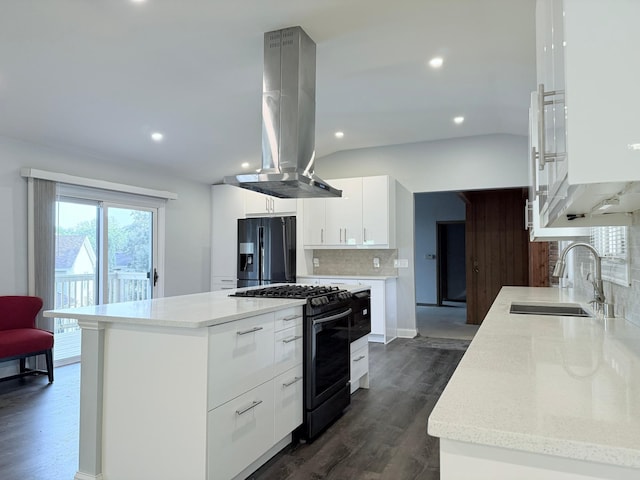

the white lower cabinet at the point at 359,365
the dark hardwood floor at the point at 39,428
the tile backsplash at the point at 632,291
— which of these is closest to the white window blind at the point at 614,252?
the tile backsplash at the point at 632,291

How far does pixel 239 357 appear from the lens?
6.79ft

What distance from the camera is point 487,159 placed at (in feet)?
18.5

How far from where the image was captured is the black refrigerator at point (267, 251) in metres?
5.85

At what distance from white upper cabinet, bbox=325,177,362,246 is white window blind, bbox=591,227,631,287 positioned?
3754mm

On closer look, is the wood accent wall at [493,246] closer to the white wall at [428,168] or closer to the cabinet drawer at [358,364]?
the white wall at [428,168]

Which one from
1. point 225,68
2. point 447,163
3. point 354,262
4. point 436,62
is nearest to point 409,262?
point 354,262

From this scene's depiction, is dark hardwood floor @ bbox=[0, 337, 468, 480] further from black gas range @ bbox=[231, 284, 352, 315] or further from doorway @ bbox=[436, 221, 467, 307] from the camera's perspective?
doorway @ bbox=[436, 221, 467, 307]

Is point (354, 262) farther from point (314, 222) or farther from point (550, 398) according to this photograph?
point (550, 398)

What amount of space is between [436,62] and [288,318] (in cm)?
259

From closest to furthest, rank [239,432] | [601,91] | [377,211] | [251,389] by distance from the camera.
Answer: [601,91] < [239,432] < [251,389] < [377,211]

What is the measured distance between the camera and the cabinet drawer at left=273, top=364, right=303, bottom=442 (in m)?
2.39

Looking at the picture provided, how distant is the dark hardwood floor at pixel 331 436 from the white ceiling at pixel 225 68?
8.19 feet

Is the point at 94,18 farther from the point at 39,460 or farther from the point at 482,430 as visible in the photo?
the point at 482,430

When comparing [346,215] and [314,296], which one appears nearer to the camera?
[314,296]
